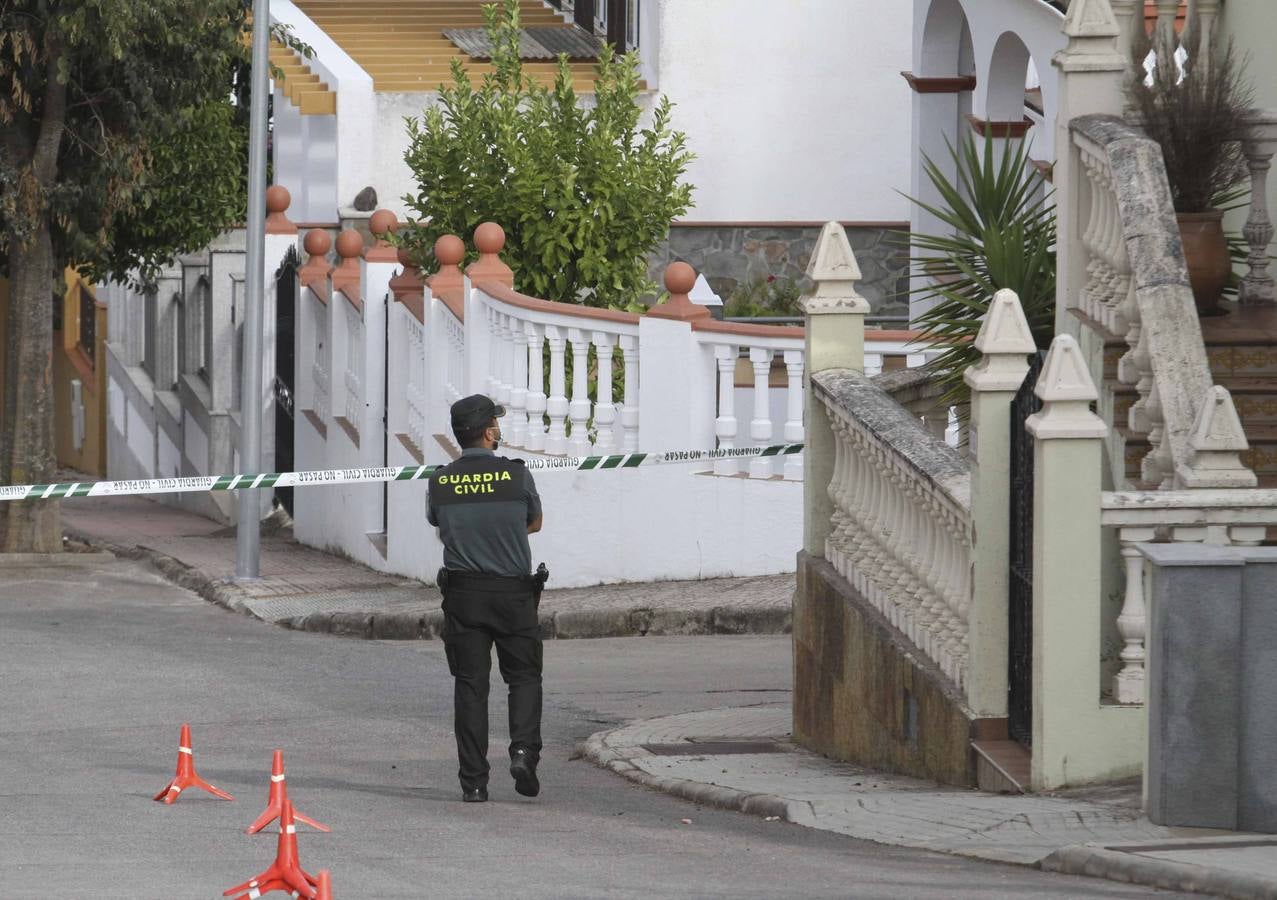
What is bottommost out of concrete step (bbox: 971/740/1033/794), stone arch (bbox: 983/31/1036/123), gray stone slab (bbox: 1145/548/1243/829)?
concrete step (bbox: 971/740/1033/794)

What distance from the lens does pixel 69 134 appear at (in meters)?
18.1

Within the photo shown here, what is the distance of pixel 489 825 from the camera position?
8.59m

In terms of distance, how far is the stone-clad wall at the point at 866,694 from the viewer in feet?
28.9

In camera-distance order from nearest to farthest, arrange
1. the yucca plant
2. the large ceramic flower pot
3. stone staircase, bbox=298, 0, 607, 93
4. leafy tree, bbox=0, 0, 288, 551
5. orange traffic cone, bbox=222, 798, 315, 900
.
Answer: orange traffic cone, bbox=222, 798, 315, 900 → the large ceramic flower pot → the yucca plant → leafy tree, bbox=0, 0, 288, 551 → stone staircase, bbox=298, 0, 607, 93

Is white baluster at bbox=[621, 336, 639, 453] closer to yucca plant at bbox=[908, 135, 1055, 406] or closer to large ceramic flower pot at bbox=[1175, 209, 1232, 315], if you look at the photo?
yucca plant at bbox=[908, 135, 1055, 406]

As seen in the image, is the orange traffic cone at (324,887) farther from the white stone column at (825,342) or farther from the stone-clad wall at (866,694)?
the white stone column at (825,342)

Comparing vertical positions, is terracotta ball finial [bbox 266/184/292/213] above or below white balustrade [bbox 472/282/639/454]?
above

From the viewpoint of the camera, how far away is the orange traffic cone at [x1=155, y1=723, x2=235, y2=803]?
29.9ft

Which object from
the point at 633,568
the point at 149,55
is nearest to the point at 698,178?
the point at 149,55

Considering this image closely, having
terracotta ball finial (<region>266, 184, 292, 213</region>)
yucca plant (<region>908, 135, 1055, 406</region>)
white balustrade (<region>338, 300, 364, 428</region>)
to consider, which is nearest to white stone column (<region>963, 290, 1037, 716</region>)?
yucca plant (<region>908, 135, 1055, 406</region>)

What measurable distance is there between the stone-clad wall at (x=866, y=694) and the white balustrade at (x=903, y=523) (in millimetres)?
84

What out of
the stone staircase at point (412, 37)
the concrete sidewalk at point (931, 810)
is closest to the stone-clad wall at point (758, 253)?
the stone staircase at point (412, 37)

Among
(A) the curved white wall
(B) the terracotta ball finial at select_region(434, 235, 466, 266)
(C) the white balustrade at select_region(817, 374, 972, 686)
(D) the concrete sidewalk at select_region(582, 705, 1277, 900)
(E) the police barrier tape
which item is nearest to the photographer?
(D) the concrete sidewalk at select_region(582, 705, 1277, 900)

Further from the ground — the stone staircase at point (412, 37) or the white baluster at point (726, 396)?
the stone staircase at point (412, 37)
